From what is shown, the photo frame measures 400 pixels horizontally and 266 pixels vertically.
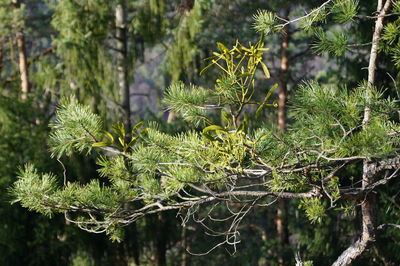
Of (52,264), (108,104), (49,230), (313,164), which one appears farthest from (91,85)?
(313,164)

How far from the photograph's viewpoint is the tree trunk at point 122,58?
9.58 meters

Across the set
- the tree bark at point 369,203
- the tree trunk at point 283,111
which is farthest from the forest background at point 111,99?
the tree bark at point 369,203

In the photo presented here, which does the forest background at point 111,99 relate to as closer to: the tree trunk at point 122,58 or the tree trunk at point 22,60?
the tree trunk at point 122,58

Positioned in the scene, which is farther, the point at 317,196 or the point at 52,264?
the point at 52,264

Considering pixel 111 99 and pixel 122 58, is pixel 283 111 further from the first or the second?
pixel 111 99

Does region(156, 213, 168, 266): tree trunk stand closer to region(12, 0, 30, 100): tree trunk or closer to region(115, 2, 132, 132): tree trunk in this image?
region(115, 2, 132, 132): tree trunk

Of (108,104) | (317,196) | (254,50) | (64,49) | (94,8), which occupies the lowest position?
(317,196)

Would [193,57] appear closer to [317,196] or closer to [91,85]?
[91,85]

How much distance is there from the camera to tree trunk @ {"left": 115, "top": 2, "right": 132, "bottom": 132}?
9.58 m

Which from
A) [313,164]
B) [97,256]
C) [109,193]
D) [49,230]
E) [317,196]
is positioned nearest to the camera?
[313,164]

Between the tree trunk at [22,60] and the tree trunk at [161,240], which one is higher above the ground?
the tree trunk at [22,60]

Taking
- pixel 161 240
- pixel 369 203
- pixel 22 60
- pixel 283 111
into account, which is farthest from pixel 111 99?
pixel 369 203

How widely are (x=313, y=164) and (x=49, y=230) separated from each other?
290 inches

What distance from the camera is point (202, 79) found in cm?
1029
